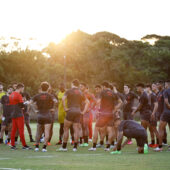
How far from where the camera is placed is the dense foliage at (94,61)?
223ft

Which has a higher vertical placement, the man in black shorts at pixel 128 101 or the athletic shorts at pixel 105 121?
the man in black shorts at pixel 128 101

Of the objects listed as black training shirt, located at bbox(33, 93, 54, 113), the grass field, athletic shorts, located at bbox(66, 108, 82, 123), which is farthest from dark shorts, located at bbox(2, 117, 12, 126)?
the grass field

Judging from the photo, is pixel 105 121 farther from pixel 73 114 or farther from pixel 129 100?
pixel 129 100

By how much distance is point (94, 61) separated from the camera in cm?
7819

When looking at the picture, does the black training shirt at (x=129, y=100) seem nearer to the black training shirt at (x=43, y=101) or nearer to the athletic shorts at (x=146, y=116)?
the athletic shorts at (x=146, y=116)

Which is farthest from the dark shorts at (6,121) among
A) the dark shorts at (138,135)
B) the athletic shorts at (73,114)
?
the dark shorts at (138,135)

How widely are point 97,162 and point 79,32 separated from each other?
73909 mm

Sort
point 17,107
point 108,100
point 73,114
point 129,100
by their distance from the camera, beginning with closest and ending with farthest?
point 73,114
point 108,100
point 17,107
point 129,100

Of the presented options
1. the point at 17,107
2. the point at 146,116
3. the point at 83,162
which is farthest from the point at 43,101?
the point at 83,162

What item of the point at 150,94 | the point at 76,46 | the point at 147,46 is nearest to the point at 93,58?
the point at 76,46

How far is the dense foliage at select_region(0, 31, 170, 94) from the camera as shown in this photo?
67.9 meters

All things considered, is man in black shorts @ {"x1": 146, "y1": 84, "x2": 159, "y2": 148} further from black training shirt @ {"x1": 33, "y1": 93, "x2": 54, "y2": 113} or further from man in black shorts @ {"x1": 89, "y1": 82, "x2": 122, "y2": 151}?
black training shirt @ {"x1": 33, "y1": 93, "x2": 54, "y2": 113}

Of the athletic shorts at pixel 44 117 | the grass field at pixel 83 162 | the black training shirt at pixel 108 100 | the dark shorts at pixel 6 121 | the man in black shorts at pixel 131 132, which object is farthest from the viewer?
the dark shorts at pixel 6 121

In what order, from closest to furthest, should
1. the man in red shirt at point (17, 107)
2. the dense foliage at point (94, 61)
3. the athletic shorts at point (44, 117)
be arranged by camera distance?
1. the athletic shorts at point (44, 117)
2. the man in red shirt at point (17, 107)
3. the dense foliage at point (94, 61)
